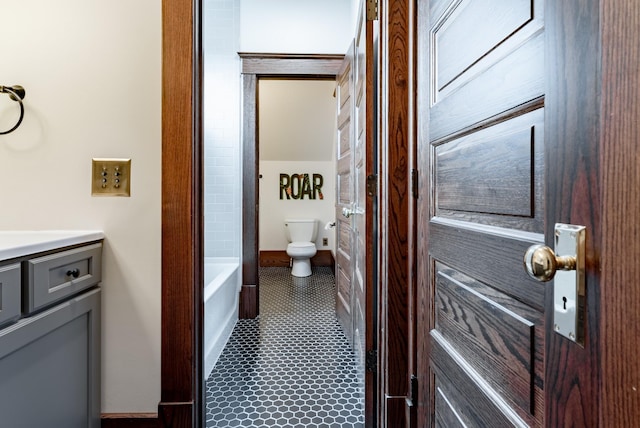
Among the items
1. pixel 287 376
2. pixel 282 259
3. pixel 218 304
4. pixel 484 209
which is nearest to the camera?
pixel 484 209

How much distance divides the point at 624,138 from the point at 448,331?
71 cm

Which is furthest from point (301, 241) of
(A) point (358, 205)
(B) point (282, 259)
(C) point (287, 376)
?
(A) point (358, 205)

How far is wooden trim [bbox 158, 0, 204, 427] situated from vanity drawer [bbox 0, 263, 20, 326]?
404 millimetres

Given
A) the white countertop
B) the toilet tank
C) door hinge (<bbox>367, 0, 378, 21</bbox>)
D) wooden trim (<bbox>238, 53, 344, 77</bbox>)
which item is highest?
wooden trim (<bbox>238, 53, 344, 77</bbox>)

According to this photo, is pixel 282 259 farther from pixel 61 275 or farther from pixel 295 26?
pixel 61 275

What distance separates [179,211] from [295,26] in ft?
7.48

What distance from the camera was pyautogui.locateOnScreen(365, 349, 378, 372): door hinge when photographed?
152cm

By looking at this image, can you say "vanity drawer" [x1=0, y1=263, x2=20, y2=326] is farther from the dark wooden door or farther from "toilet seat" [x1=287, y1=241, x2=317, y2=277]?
"toilet seat" [x1=287, y1=241, x2=317, y2=277]

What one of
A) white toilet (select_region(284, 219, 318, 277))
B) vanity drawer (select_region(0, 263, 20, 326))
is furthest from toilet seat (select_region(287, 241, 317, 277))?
vanity drawer (select_region(0, 263, 20, 326))

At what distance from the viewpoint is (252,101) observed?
2967 mm

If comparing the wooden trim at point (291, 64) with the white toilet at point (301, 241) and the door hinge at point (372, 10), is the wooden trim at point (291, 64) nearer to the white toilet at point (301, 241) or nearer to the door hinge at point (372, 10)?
the door hinge at point (372, 10)

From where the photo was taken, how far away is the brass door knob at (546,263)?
41cm

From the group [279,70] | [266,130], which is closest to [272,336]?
[279,70]

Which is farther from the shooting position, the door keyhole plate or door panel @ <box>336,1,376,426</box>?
door panel @ <box>336,1,376,426</box>
